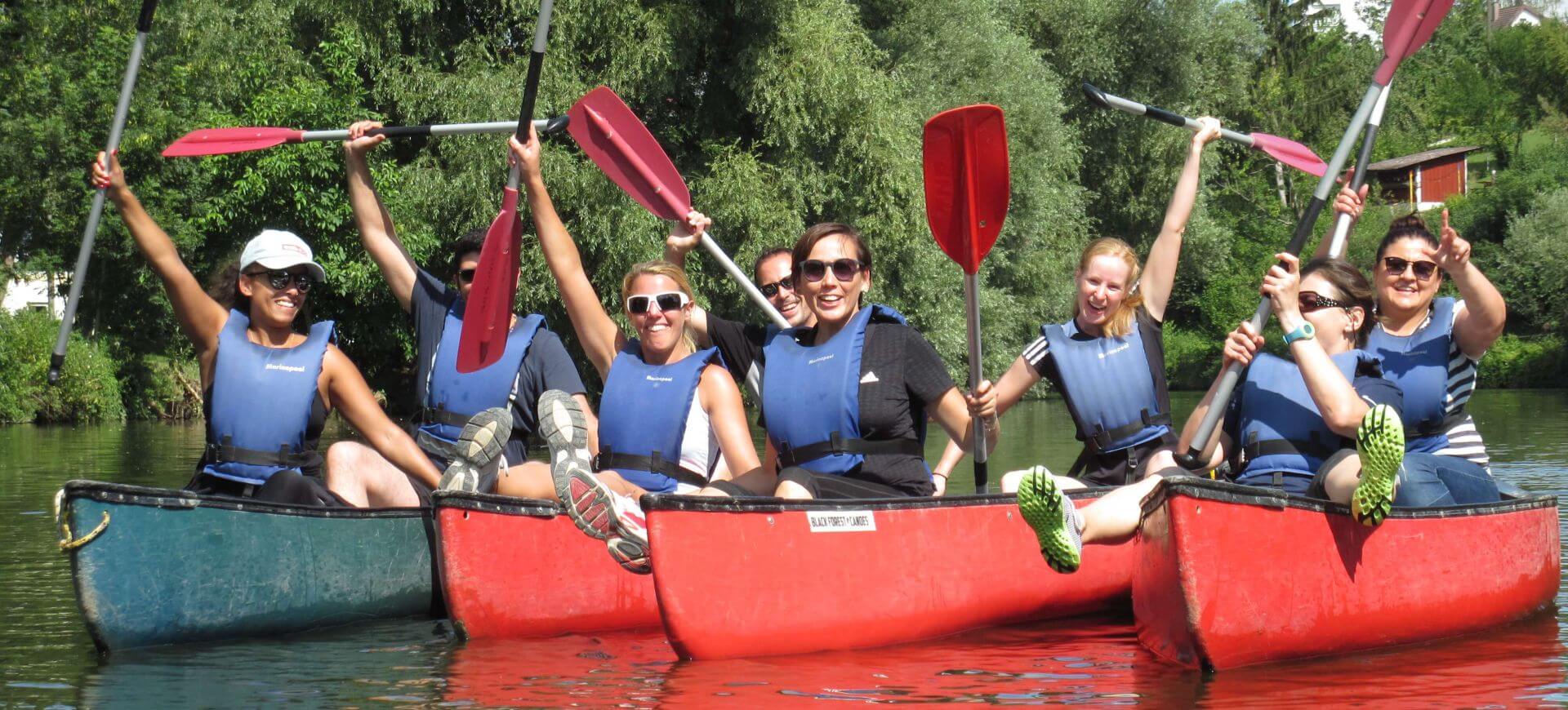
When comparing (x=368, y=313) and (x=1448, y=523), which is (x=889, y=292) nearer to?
(x=368, y=313)

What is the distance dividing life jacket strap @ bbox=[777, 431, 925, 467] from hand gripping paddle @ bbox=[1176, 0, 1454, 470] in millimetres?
747

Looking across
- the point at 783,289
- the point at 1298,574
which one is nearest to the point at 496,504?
the point at 783,289

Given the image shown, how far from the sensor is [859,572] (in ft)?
14.4

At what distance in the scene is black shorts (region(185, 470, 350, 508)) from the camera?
193 inches

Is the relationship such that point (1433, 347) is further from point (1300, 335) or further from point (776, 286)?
point (776, 286)

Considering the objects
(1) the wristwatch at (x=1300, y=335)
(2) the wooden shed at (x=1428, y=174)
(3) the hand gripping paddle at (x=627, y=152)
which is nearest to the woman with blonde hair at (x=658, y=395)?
(3) the hand gripping paddle at (x=627, y=152)

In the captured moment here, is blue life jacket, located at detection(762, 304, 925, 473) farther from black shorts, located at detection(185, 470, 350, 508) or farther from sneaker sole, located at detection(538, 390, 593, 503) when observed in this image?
black shorts, located at detection(185, 470, 350, 508)

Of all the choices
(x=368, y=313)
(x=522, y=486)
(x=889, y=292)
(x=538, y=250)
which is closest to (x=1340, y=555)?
(x=522, y=486)

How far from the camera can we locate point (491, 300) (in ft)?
16.7

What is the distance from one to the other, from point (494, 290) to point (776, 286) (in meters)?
0.97

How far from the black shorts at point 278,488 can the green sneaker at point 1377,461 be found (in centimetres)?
292

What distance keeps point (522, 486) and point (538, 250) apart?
333 inches

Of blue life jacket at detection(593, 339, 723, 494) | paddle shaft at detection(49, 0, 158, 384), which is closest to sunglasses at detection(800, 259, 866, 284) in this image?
blue life jacket at detection(593, 339, 723, 494)

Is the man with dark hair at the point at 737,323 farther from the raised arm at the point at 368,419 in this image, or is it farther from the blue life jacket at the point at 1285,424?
the blue life jacket at the point at 1285,424
